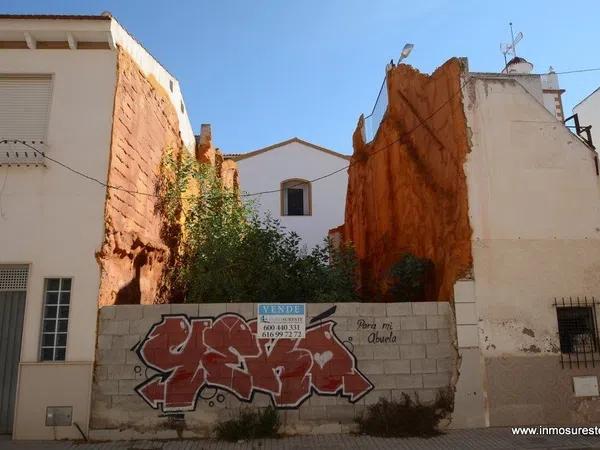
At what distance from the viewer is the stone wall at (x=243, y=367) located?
24.4 feet

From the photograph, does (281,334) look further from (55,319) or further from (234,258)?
(55,319)

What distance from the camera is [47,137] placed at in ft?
26.9

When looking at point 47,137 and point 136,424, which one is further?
point 47,137

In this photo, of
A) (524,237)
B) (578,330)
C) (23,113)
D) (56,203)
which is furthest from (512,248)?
(23,113)

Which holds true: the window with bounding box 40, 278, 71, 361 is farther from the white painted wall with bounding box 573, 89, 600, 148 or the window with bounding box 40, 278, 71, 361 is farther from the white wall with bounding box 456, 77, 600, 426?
the white painted wall with bounding box 573, 89, 600, 148

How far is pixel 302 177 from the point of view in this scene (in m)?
22.2

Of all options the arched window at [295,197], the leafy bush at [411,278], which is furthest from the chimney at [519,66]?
the arched window at [295,197]

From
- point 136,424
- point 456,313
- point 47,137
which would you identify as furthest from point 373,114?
point 136,424

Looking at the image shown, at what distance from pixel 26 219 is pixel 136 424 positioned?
3622 mm

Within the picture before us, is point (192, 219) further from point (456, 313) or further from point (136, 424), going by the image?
point (456, 313)

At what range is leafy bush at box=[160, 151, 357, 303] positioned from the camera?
948 cm

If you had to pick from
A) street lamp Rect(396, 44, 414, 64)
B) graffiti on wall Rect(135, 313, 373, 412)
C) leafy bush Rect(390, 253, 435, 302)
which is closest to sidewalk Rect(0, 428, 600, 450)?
graffiti on wall Rect(135, 313, 373, 412)

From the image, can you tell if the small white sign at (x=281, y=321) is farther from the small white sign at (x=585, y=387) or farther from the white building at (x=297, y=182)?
the white building at (x=297, y=182)

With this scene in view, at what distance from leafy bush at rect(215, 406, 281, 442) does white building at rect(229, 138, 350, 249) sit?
14268mm
